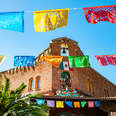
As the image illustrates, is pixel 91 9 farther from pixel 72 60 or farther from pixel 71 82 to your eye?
pixel 71 82

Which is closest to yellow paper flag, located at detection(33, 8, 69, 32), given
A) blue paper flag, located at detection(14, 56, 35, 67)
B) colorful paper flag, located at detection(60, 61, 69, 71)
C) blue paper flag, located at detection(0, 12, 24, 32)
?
blue paper flag, located at detection(0, 12, 24, 32)

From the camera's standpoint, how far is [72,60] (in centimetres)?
1222

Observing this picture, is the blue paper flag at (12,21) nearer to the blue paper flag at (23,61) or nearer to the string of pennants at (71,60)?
the string of pennants at (71,60)

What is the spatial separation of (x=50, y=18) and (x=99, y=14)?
2.49 metres

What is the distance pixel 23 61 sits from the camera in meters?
12.9

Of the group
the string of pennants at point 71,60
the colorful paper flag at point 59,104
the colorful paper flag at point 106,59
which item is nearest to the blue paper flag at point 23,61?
the string of pennants at point 71,60

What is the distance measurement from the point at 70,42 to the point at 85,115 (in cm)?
953

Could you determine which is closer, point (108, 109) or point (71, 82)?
point (108, 109)

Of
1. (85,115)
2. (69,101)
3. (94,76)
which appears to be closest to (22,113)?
(69,101)

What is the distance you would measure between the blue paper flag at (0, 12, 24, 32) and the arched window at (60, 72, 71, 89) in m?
8.93

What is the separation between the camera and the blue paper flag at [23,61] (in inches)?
505

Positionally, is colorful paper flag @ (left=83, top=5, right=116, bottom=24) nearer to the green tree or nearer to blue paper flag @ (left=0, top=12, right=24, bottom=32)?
blue paper flag @ (left=0, top=12, right=24, bottom=32)

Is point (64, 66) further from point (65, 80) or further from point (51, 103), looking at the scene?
point (51, 103)

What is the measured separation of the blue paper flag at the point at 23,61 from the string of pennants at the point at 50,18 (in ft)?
18.9
